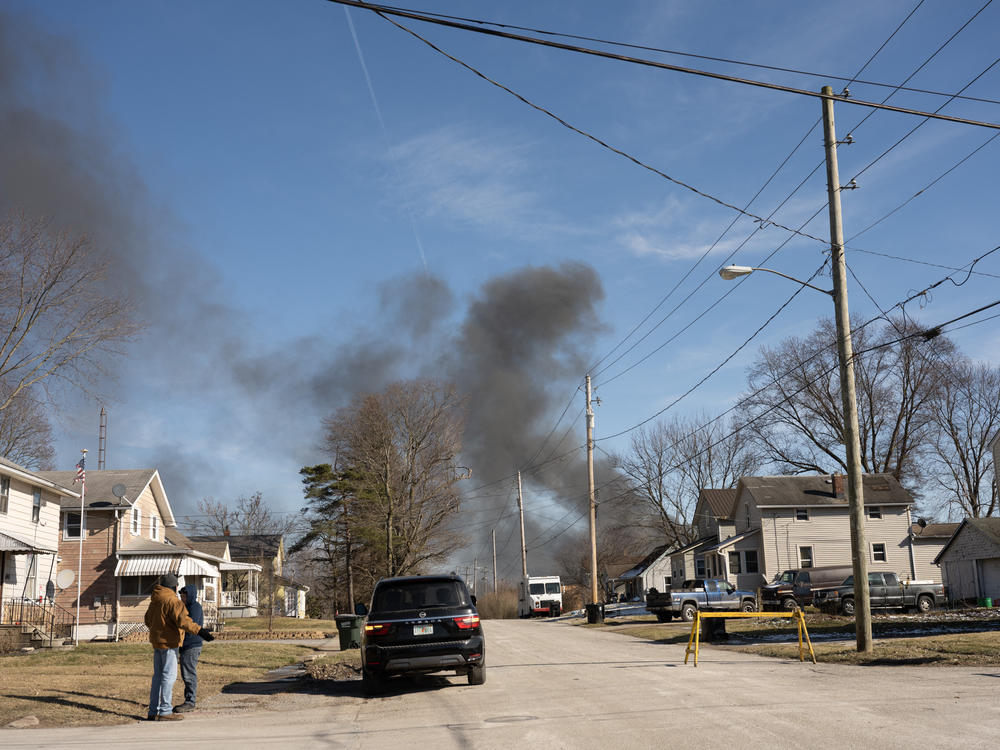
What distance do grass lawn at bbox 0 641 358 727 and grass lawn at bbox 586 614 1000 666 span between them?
396 inches

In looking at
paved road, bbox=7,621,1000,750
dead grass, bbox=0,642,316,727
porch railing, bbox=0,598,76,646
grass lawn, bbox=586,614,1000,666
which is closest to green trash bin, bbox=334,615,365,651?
dead grass, bbox=0,642,316,727

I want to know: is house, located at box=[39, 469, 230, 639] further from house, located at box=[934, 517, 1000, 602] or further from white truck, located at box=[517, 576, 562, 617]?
house, located at box=[934, 517, 1000, 602]

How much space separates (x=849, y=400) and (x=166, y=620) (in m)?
12.8

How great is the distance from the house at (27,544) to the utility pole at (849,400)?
78.9 ft

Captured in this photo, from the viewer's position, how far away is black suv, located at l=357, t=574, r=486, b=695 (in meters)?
13.2

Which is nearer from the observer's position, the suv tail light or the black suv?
the black suv

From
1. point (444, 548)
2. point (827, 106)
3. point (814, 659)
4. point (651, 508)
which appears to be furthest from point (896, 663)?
point (651, 508)

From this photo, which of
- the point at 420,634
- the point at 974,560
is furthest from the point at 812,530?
the point at 420,634

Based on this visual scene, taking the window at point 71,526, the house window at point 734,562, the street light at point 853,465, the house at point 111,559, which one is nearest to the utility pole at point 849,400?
the street light at point 853,465

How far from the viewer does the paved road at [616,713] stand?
8.31m

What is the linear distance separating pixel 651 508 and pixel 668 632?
38963 millimetres

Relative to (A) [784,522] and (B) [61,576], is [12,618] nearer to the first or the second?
(B) [61,576]

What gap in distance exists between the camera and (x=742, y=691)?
11594 mm

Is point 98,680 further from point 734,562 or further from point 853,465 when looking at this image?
point 734,562
